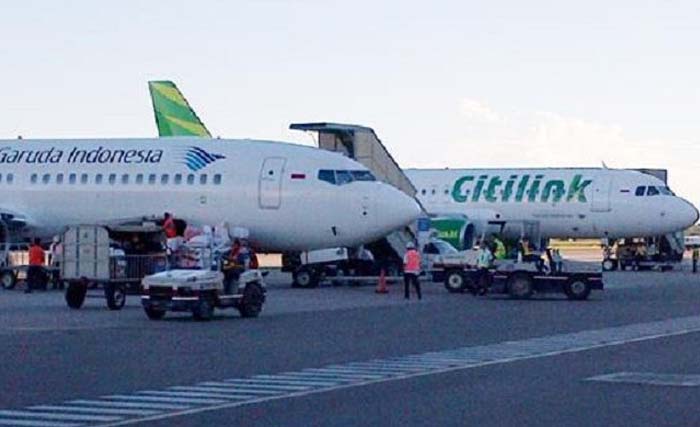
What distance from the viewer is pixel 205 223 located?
1630 inches

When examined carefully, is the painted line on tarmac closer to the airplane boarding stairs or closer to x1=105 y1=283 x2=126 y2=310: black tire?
x1=105 y1=283 x2=126 y2=310: black tire

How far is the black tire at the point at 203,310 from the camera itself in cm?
2864

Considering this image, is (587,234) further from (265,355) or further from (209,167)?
(265,355)

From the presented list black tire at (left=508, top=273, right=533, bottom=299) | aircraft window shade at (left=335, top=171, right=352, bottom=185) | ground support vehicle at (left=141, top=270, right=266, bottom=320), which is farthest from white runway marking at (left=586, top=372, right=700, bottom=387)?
aircraft window shade at (left=335, top=171, right=352, bottom=185)

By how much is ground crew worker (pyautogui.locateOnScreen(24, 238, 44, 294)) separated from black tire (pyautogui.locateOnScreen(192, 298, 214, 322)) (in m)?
12.2

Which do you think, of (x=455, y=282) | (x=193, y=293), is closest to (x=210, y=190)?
(x=455, y=282)

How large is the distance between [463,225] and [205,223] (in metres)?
15.3

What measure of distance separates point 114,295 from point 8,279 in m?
10.5

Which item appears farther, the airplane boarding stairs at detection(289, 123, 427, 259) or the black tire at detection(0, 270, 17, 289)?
the airplane boarding stairs at detection(289, 123, 427, 259)

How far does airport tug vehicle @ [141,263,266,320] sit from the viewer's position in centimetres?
2838

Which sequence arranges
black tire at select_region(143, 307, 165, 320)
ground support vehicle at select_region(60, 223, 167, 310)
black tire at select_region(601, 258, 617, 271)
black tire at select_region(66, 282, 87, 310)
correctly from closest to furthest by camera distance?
black tire at select_region(143, 307, 165, 320), ground support vehicle at select_region(60, 223, 167, 310), black tire at select_region(66, 282, 87, 310), black tire at select_region(601, 258, 617, 271)

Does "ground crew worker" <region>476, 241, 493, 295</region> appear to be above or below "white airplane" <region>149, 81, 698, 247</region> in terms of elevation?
below

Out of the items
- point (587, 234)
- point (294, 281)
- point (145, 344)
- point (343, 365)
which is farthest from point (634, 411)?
point (587, 234)

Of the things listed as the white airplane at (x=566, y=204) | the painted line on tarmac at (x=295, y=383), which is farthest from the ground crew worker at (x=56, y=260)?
the white airplane at (x=566, y=204)
